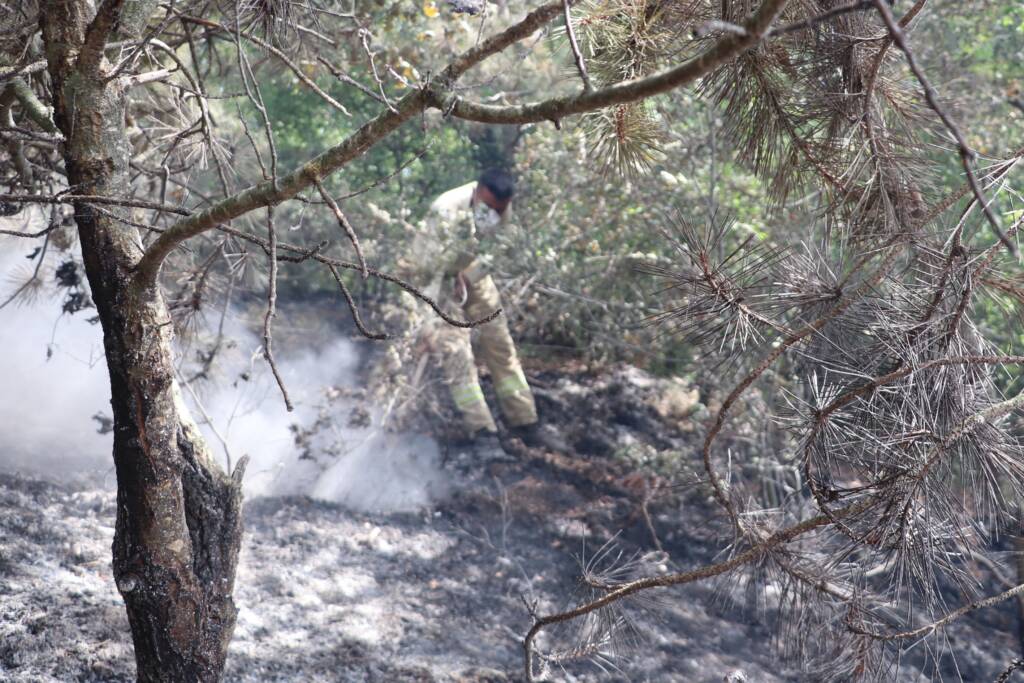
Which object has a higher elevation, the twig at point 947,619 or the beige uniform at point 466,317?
the beige uniform at point 466,317

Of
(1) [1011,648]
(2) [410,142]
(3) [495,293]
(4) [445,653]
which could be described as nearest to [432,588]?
(4) [445,653]

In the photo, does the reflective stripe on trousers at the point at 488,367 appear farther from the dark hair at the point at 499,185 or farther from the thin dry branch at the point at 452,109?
the thin dry branch at the point at 452,109

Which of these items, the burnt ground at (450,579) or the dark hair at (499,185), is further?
the dark hair at (499,185)

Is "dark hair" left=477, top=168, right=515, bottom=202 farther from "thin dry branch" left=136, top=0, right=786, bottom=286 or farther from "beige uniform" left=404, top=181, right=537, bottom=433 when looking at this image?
"thin dry branch" left=136, top=0, right=786, bottom=286

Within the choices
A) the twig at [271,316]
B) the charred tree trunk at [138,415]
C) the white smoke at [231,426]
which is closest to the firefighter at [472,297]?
the white smoke at [231,426]

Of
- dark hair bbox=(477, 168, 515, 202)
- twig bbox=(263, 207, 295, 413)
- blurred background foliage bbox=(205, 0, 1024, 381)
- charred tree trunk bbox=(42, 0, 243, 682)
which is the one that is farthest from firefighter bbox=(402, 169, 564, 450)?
twig bbox=(263, 207, 295, 413)

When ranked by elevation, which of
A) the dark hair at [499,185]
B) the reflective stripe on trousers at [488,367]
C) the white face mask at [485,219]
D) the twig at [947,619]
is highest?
the dark hair at [499,185]

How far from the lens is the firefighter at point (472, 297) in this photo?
236 inches

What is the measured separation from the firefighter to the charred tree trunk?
3.42 metres

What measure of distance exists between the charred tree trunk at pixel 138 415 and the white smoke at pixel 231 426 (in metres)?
2.38

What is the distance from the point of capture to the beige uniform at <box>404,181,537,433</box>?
19.6 ft

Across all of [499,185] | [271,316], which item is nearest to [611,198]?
[499,185]

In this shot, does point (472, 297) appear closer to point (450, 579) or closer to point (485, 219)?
point (485, 219)

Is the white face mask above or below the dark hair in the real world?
below
